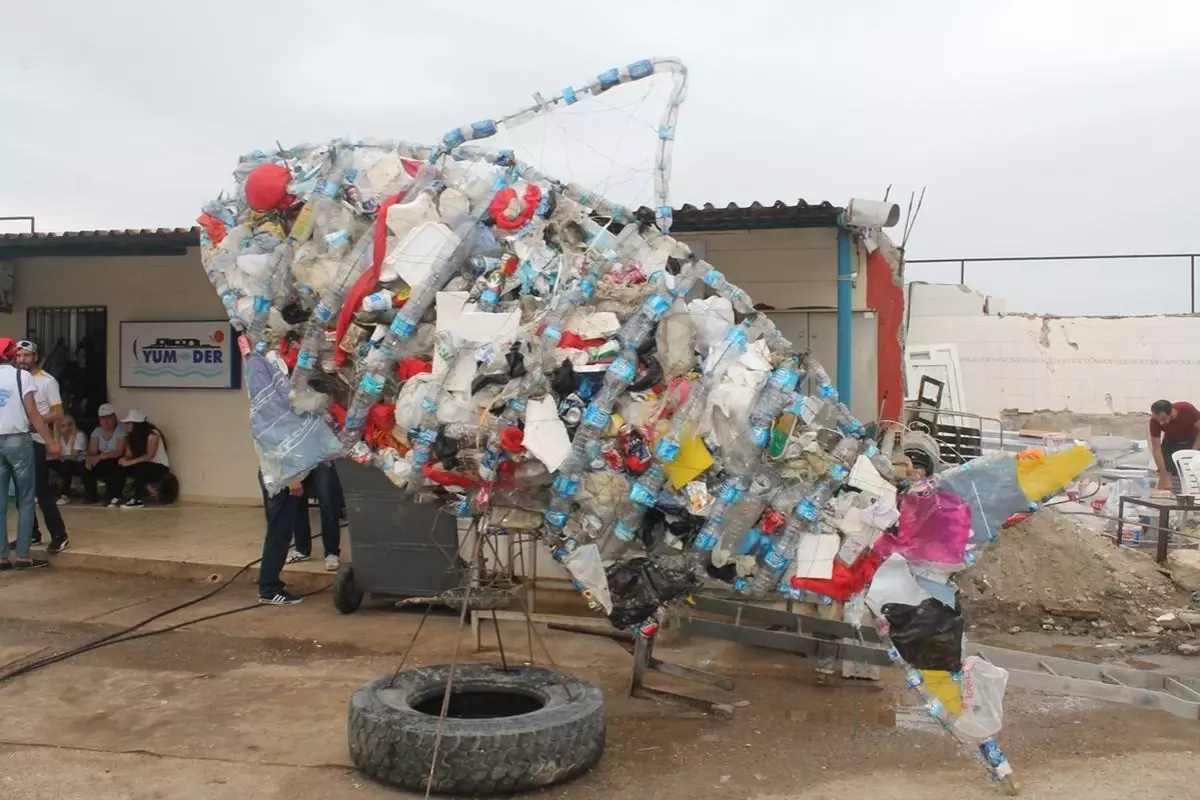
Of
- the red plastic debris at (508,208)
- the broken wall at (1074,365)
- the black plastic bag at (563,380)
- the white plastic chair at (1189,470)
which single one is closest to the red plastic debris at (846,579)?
the black plastic bag at (563,380)

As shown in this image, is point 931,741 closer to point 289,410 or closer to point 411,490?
point 411,490

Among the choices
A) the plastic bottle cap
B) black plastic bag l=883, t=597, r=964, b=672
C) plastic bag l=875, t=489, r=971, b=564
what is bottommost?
black plastic bag l=883, t=597, r=964, b=672

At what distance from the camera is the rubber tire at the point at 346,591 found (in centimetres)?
712

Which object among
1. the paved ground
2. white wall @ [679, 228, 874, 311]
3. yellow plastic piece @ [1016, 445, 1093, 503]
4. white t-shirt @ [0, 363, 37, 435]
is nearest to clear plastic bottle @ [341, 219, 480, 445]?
the paved ground

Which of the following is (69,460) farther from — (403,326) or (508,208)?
(508,208)

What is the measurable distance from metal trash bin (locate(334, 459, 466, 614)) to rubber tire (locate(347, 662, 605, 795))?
248cm

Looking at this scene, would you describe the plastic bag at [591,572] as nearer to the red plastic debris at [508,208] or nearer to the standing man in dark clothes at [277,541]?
the red plastic debris at [508,208]

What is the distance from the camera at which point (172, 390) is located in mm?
11094

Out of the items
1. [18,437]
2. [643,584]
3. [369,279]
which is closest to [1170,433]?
[643,584]

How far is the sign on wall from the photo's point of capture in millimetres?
10891

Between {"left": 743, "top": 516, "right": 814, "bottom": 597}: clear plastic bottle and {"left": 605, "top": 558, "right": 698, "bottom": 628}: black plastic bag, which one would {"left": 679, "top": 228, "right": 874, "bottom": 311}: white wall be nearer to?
{"left": 743, "top": 516, "right": 814, "bottom": 597}: clear plastic bottle

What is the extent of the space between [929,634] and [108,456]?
947cm

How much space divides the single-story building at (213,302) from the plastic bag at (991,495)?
3.76 meters

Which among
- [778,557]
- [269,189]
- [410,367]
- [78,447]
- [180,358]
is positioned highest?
[269,189]
